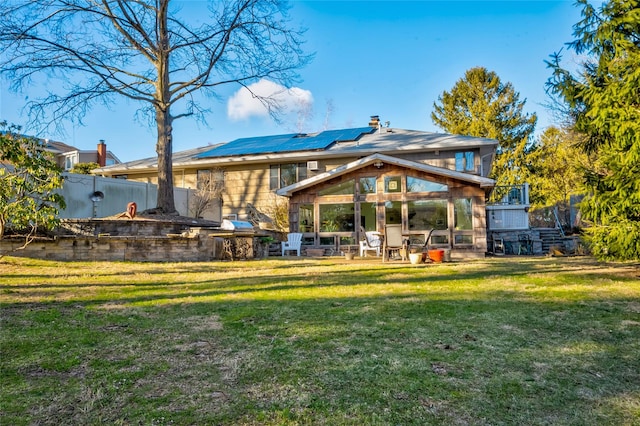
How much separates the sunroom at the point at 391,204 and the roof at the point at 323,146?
2645 mm

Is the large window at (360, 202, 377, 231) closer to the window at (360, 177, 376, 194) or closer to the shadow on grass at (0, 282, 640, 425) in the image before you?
the window at (360, 177, 376, 194)

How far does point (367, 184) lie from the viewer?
1481 centimetres

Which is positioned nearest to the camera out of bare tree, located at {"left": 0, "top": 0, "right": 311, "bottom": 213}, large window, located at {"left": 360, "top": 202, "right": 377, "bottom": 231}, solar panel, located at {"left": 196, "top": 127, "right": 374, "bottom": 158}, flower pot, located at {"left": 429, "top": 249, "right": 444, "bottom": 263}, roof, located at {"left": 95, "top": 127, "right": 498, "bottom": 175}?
flower pot, located at {"left": 429, "top": 249, "right": 444, "bottom": 263}

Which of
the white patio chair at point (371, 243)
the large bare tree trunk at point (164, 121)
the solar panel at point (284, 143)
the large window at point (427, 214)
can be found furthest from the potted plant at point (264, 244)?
the solar panel at point (284, 143)

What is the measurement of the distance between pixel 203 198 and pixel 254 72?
6.61 metres

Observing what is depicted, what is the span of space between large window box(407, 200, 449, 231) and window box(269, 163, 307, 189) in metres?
5.96

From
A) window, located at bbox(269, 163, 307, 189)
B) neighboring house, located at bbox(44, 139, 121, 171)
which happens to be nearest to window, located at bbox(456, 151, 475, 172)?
window, located at bbox(269, 163, 307, 189)

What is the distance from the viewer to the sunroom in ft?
44.3

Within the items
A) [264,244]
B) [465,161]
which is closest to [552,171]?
[465,161]

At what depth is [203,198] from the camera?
18.7m

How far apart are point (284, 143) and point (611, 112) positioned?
15442mm

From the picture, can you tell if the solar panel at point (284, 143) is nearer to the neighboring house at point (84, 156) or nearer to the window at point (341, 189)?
the window at point (341, 189)

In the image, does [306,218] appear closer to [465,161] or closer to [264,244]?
[264,244]

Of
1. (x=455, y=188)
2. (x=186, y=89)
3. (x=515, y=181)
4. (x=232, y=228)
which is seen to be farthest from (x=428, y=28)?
(x=515, y=181)
